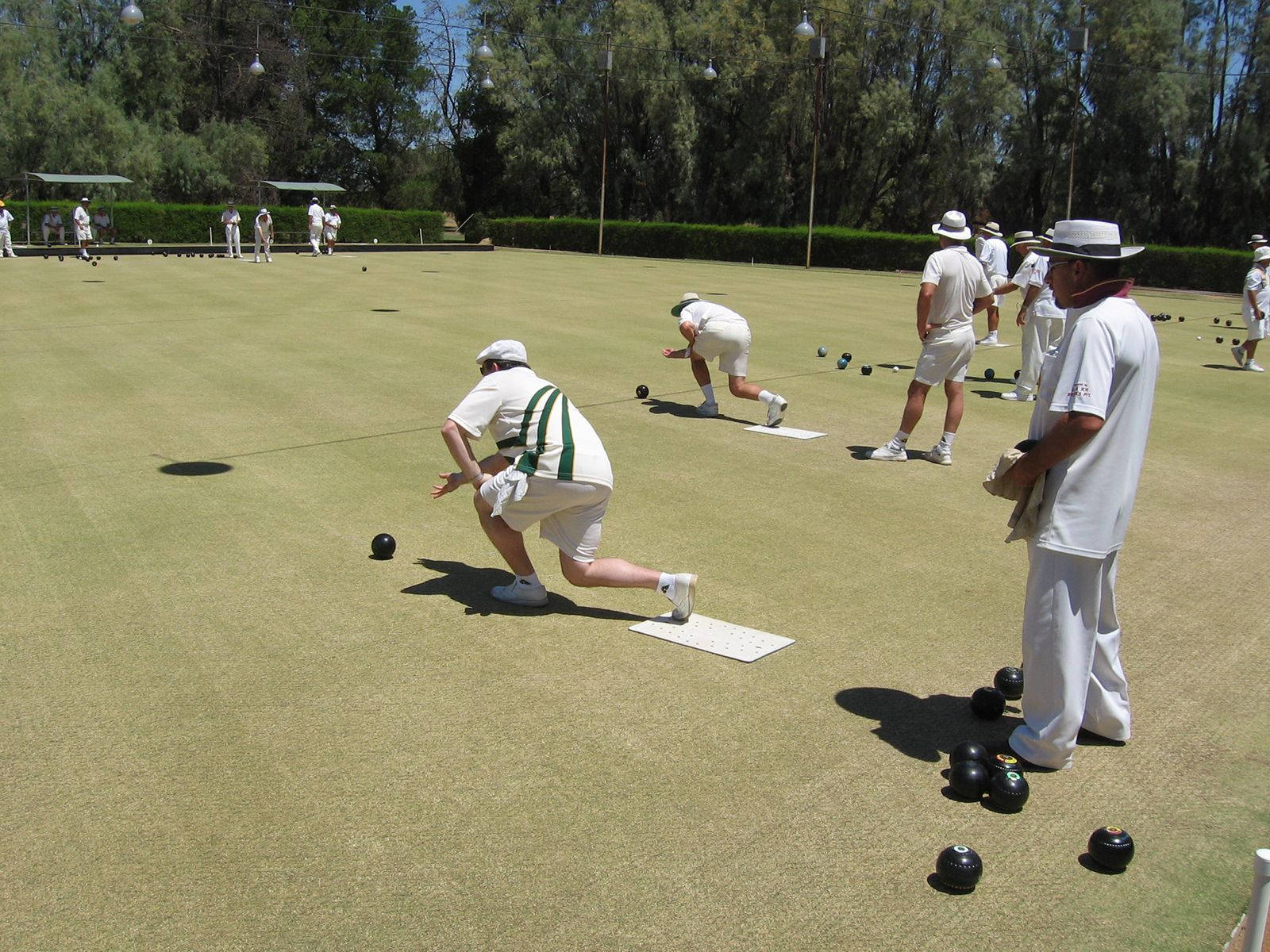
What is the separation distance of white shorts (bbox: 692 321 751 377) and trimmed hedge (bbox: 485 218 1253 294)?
31702mm

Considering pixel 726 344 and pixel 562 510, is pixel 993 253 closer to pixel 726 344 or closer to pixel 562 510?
pixel 726 344

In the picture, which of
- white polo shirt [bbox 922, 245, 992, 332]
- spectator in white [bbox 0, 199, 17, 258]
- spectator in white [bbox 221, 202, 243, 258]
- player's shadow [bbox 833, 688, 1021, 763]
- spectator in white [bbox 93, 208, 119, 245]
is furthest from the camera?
spectator in white [bbox 93, 208, 119, 245]

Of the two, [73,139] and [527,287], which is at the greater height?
[73,139]

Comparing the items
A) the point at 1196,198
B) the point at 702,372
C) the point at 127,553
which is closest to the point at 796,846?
the point at 127,553

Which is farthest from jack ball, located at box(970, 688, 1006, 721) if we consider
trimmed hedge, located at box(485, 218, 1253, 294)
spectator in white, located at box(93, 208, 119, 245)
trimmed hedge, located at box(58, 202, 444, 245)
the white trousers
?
trimmed hedge, located at box(58, 202, 444, 245)

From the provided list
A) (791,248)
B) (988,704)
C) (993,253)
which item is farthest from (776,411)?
(791,248)

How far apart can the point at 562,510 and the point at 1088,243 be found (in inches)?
119

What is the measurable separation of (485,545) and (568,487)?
206 centimetres

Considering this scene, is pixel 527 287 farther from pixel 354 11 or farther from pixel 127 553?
pixel 354 11

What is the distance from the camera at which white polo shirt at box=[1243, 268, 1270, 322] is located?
18016 millimetres

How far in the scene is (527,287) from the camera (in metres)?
28.5

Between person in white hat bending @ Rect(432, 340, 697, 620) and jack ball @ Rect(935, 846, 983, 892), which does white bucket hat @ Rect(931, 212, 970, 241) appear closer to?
person in white hat bending @ Rect(432, 340, 697, 620)

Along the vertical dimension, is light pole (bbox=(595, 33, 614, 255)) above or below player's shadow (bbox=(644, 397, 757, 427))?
above

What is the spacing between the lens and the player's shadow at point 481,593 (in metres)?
6.65
